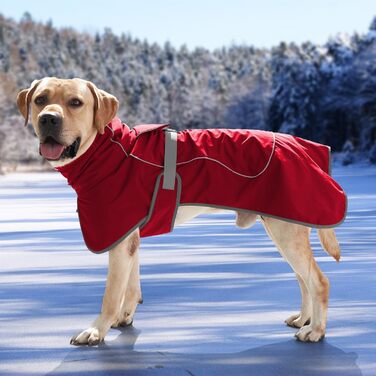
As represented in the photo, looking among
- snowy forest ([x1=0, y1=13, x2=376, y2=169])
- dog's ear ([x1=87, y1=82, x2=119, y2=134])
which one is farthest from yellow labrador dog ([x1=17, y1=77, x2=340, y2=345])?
snowy forest ([x1=0, y1=13, x2=376, y2=169])

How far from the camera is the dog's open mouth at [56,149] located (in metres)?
4.54

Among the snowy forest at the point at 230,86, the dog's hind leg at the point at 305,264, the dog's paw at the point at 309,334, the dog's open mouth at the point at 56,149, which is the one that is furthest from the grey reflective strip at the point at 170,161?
the snowy forest at the point at 230,86

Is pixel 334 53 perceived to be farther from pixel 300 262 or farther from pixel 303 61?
pixel 300 262

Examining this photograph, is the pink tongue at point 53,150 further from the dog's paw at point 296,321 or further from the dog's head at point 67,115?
the dog's paw at point 296,321

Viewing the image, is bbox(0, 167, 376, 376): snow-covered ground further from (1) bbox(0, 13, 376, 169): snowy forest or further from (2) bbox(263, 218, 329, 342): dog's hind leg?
(1) bbox(0, 13, 376, 169): snowy forest

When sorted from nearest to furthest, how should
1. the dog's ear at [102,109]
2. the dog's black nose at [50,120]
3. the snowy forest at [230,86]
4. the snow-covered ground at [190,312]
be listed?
1. the snow-covered ground at [190,312]
2. the dog's black nose at [50,120]
3. the dog's ear at [102,109]
4. the snowy forest at [230,86]

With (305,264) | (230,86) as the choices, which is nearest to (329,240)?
(305,264)

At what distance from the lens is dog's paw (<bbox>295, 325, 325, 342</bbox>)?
462 centimetres

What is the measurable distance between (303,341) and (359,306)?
104 cm

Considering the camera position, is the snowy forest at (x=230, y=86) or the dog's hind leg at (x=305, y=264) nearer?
the dog's hind leg at (x=305, y=264)

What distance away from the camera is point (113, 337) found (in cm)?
480

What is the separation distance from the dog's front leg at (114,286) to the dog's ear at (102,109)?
0.70 meters

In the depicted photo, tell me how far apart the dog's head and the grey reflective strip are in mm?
395

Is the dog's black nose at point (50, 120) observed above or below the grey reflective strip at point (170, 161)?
above
